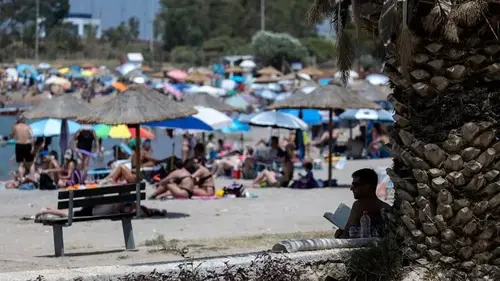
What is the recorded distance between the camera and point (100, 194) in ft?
31.2

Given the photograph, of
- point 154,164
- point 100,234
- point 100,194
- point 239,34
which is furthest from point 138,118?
point 239,34

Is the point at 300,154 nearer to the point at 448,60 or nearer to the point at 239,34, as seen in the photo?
the point at 448,60

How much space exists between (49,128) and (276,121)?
585 centimetres

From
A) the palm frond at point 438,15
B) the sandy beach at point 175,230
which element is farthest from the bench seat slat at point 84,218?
the palm frond at point 438,15

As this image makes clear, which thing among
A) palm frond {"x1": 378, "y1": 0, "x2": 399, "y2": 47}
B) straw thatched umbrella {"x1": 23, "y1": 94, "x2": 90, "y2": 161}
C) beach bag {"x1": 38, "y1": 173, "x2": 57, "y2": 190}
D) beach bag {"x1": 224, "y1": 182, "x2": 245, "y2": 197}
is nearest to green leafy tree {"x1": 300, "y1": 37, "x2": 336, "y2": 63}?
straw thatched umbrella {"x1": 23, "y1": 94, "x2": 90, "y2": 161}

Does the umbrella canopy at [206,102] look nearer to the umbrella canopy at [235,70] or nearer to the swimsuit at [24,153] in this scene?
the swimsuit at [24,153]

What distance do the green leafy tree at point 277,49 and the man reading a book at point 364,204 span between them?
213 feet

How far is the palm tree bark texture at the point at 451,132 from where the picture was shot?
17.5ft

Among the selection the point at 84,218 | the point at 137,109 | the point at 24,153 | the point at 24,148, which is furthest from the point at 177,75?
the point at 84,218

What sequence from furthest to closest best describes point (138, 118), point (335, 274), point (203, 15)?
1. point (203, 15)
2. point (138, 118)
3. point (335, 274)

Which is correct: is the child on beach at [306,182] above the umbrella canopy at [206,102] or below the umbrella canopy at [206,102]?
below

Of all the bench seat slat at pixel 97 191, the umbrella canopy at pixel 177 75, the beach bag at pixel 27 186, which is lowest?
the beach bag at pixel 27 186

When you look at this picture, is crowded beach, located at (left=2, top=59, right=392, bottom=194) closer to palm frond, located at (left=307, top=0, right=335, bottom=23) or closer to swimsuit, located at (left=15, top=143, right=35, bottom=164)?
swimsuit, located at (left=15, top=143, right=35, bottom=164)

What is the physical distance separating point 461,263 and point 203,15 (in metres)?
100
